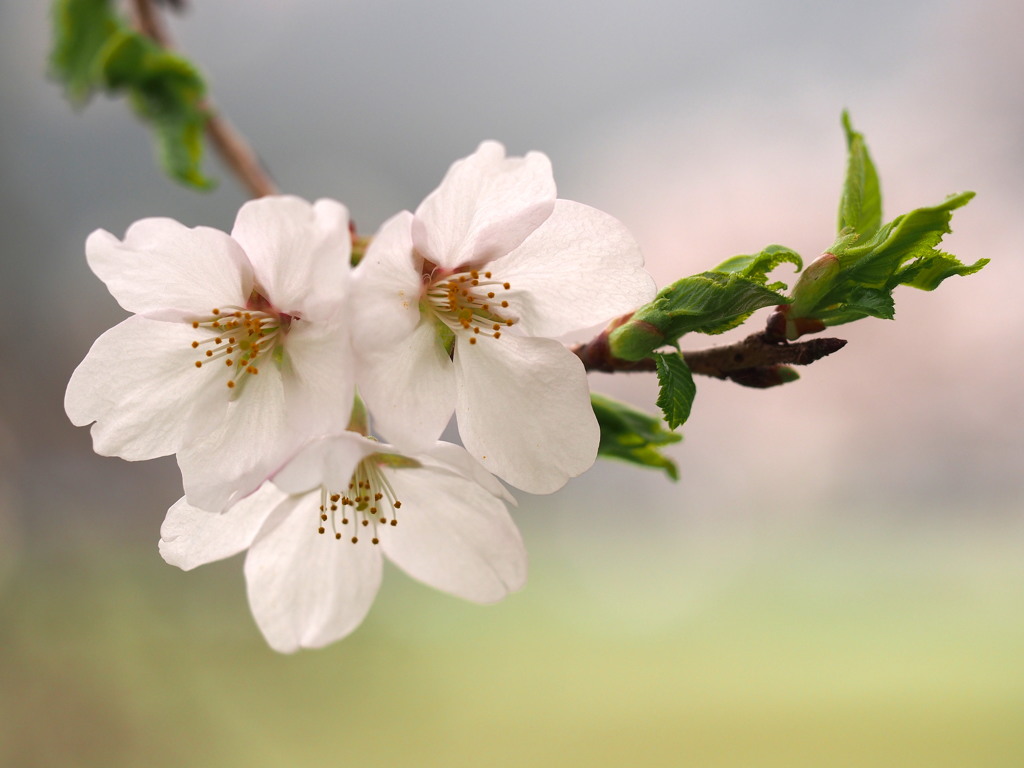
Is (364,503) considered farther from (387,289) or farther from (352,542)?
(387,289)

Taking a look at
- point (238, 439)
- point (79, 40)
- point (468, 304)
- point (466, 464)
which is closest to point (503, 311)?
point (468, 304)

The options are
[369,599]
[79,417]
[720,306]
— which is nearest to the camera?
[720,306]

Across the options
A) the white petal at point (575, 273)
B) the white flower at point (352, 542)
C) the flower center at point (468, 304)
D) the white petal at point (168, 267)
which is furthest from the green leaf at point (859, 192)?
→ the white petal at point (168, 267)

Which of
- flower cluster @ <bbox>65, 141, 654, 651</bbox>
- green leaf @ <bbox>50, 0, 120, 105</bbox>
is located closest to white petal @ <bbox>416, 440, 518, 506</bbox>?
flower cluster @ <bbox>65, 141, 654, 651</bbox>

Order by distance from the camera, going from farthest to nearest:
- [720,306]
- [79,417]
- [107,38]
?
[107,38] → [79,417] → [720,306]

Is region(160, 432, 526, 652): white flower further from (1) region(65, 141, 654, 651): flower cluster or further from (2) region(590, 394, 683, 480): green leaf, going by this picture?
(2) region(590, 394, 683, 480): green leaf

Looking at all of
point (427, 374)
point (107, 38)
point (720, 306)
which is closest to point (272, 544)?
point (427, 374)

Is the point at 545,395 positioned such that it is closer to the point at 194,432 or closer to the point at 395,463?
the point at 395,463
